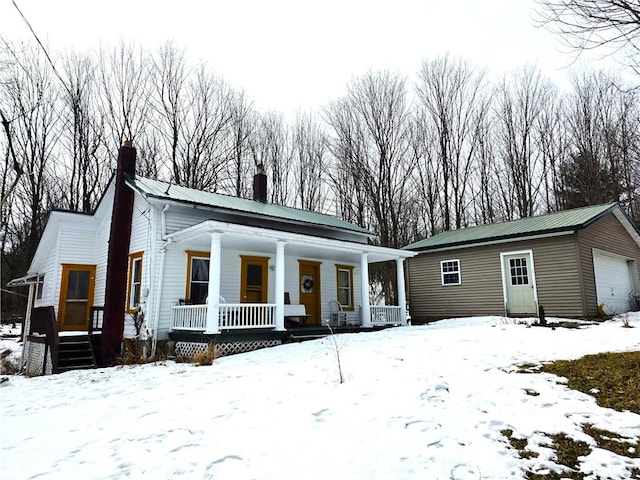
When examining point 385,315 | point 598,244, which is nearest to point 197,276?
point 385,315

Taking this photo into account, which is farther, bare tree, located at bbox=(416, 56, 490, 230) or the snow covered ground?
bare tree, located at bbox=(416, 56, 490, 230)

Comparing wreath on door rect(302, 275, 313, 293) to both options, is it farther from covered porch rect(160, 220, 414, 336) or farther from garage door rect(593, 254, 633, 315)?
garage door rect(593, 254, 633, 315)

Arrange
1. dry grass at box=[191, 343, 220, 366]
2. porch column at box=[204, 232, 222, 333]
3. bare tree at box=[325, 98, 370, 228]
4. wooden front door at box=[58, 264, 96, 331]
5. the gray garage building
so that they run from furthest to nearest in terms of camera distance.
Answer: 1. bare tree at box=[325, 98, 370, 228]
2. the gray garage building
3. wooden front door at box=[58, 264, 96, 331]
4. porch column at box=[204, 232, 222, 333]
5. dry grass at box=[191, 343, 220, 366]

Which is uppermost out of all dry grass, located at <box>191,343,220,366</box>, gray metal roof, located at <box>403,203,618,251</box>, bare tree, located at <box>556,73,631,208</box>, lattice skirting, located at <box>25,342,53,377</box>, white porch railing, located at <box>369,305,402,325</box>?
bare tree, located at <box>556,73,631,208</box>

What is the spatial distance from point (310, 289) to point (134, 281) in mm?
5809

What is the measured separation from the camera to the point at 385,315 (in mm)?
14086

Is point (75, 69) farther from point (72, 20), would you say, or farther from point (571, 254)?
point (571, 254)

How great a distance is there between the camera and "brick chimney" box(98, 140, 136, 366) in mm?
10805

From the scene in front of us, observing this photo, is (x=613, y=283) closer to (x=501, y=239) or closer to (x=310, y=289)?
(x=501, y=239)

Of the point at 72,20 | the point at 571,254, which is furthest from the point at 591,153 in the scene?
the point at 72,20

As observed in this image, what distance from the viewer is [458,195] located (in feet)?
86.4

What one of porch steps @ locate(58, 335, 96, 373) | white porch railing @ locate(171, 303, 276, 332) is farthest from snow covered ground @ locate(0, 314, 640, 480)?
porch steps @ locate(58, 335, 96, 373)

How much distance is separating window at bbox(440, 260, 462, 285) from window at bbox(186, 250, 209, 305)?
10.2 metres

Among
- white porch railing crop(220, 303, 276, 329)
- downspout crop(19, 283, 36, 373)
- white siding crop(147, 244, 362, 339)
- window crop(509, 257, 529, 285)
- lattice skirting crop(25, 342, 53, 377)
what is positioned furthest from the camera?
window crop(509, 257, 529, 285)
